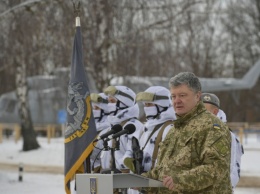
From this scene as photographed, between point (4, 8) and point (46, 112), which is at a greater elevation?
point (4, 8)

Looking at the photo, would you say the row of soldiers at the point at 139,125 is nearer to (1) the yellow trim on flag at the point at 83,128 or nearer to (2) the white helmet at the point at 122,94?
(2) the white helmet at the point at 122,94

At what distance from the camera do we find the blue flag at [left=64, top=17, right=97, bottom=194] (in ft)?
19.8

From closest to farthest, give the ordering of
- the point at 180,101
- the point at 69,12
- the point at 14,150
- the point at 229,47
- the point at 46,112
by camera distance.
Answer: the point at 180,101, the point at 69,12, the point at 14,150, the point at 46,112, the point at 229,47

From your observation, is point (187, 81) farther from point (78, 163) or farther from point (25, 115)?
point (25, 115)

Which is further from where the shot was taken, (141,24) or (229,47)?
(229,47)

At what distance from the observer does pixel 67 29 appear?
17.2 metres

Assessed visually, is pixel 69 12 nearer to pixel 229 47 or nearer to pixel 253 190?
pixel 253 190

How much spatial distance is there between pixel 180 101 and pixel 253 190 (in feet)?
34.3

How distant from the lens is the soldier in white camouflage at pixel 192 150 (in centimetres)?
347

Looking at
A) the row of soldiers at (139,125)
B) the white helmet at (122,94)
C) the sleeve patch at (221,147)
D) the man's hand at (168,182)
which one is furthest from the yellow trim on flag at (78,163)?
the sleeve patch at (221,147)

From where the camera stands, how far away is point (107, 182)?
11.7 ft

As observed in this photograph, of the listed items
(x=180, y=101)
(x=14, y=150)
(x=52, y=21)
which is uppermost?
(x=52, y=21)

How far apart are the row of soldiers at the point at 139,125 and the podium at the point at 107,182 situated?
1049 mm

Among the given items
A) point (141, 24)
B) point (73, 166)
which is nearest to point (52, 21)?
point (141, 24)
